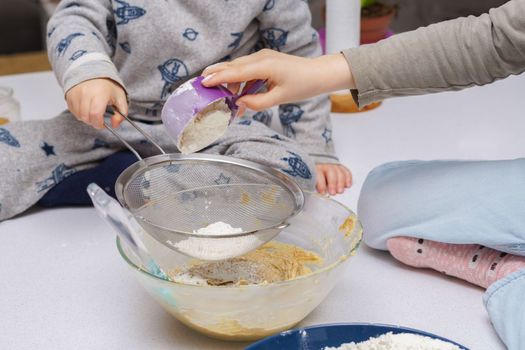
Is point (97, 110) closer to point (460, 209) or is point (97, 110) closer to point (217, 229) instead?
point (217, 229)

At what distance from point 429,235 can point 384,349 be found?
22cm

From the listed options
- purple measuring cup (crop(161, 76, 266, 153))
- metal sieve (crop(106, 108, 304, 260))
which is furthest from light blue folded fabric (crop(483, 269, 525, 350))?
purple measuring cup (crop(161, 76, 266, 153))

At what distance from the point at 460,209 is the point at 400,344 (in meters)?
0.23

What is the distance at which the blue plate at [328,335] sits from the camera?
664 millimetres

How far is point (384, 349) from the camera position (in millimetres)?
651

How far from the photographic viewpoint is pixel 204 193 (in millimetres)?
832

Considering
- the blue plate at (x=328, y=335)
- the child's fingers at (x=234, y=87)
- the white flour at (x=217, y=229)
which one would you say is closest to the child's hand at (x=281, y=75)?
the child's fingers at (x=234, y=87)

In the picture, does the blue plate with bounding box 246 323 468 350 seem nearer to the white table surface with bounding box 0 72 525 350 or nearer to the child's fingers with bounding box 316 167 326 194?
the white table surface with bounding box 0 72 525 350

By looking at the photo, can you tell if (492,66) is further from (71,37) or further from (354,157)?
(71,37)

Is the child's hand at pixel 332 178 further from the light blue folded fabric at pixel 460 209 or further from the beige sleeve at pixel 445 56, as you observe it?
the beige sleeve at pixel 445 56

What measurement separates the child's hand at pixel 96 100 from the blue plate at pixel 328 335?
1.11ft

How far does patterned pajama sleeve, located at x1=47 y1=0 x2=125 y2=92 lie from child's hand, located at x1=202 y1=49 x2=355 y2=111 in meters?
0.18

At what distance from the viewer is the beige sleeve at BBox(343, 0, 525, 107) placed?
812mm

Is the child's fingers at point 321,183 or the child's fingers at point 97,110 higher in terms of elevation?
the child's fingers at point 97,110
